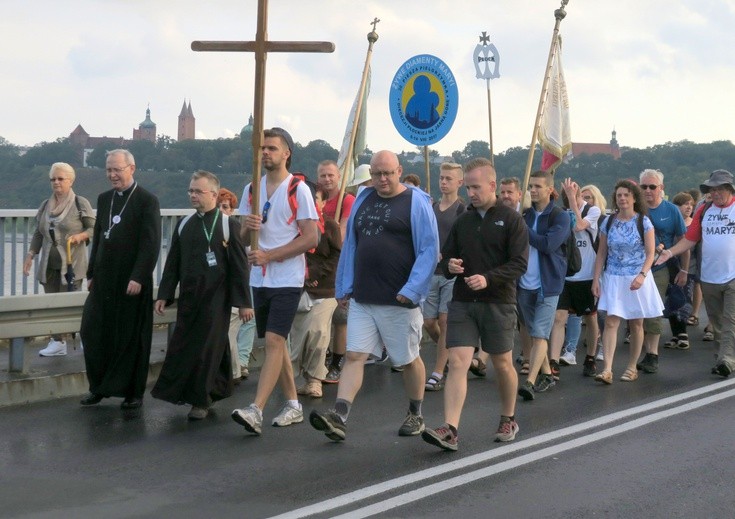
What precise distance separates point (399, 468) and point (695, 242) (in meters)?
5.63

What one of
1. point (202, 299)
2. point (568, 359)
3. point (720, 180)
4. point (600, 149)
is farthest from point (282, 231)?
point (600, 149)

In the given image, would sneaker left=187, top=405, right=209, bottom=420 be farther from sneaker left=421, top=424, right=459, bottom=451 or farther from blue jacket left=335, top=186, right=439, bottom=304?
sneaker left=421, top=424, right=459, bottom=451

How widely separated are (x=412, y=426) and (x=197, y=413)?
62.7 inches

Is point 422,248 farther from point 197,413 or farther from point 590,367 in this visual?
point 590,367

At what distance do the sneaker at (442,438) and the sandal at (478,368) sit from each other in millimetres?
3188

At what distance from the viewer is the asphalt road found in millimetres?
6477

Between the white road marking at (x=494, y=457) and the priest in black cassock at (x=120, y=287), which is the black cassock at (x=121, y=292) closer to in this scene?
the priest in black cassock at (x=120, y=287)

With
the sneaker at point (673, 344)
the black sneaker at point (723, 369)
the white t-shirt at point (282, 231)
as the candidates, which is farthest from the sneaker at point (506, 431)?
the sneaker at point (673, 344)

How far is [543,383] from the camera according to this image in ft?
33.8

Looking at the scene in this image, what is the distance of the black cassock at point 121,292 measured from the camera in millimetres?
9391

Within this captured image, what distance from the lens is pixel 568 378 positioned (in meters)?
11.1

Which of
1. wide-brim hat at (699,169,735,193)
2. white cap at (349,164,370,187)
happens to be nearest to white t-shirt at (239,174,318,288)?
white cap at (349,164,370,187)

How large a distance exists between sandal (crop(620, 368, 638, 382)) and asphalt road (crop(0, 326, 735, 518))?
795 millimetres

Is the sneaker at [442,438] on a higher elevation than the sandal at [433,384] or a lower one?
higher
